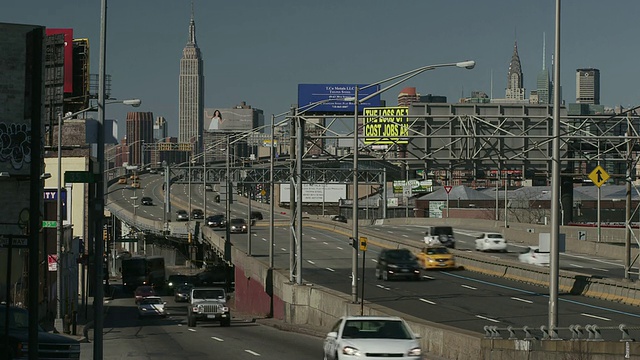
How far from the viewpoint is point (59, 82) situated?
8938 cm

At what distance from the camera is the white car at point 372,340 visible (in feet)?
69.3

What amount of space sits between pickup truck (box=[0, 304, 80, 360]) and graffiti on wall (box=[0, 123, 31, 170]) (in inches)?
713

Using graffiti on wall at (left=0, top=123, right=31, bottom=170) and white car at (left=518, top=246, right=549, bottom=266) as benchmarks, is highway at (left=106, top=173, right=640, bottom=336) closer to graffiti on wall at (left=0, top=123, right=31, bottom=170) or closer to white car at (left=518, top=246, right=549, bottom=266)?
white car at (left=518, top=246, right=549, bottom=266)

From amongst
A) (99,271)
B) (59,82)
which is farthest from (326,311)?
(59,82)

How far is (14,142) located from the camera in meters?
42.2

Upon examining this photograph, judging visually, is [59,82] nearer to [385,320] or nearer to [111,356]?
[111,356]

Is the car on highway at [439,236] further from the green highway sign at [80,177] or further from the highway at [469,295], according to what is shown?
the green highway sign at [80,177]

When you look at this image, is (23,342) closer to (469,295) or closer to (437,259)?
(469,295)

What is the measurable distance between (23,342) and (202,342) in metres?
15.7

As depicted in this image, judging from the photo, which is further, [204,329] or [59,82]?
[59,82]

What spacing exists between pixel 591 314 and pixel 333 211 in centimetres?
15912

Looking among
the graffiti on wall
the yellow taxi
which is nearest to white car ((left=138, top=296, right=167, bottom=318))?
the yellow taxi

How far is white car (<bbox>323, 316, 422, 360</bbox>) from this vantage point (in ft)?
69.3

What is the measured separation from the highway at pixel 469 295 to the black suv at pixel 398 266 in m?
0.56
